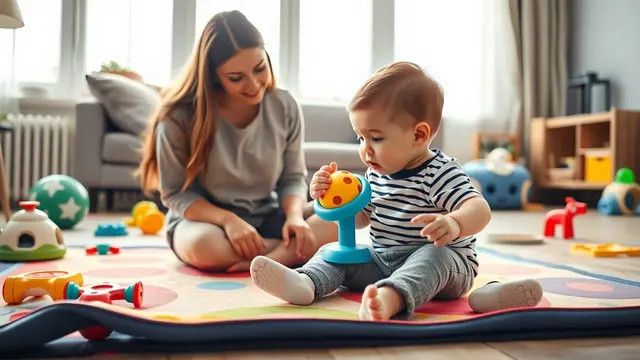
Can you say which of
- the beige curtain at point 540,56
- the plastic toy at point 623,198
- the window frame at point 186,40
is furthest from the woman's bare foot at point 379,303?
the beige curtain at point 540,56

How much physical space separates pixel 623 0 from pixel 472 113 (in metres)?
1.16

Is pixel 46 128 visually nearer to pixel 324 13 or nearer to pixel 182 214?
pixel 324 13

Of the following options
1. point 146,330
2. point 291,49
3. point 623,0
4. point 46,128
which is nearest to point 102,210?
point 46,128

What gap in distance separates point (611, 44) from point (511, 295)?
11.8 feet

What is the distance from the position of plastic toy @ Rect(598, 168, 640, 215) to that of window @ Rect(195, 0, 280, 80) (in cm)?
216

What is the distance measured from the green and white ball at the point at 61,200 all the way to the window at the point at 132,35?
1.74 meters

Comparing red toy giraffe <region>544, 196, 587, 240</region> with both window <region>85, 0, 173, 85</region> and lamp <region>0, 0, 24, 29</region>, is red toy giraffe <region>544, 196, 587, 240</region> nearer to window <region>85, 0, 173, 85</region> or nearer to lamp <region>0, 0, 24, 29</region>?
lamp <region>0, 0, 24, 29</region>

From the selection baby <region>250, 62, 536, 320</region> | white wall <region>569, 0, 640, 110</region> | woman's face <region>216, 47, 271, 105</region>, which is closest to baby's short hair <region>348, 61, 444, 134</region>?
baby <region>250, 62, 536, 320</region>

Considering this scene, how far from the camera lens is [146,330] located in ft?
2.09

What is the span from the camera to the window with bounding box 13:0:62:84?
359cm

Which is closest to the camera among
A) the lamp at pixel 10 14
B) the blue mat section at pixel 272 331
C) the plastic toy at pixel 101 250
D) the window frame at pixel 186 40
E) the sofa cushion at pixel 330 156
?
the blue mat section at pixel 272 331

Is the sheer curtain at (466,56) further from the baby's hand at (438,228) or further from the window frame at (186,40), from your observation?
the baby's hand at (438,228)

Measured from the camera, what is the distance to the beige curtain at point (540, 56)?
14.0 ft

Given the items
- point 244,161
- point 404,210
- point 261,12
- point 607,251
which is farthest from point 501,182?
point 404,210
